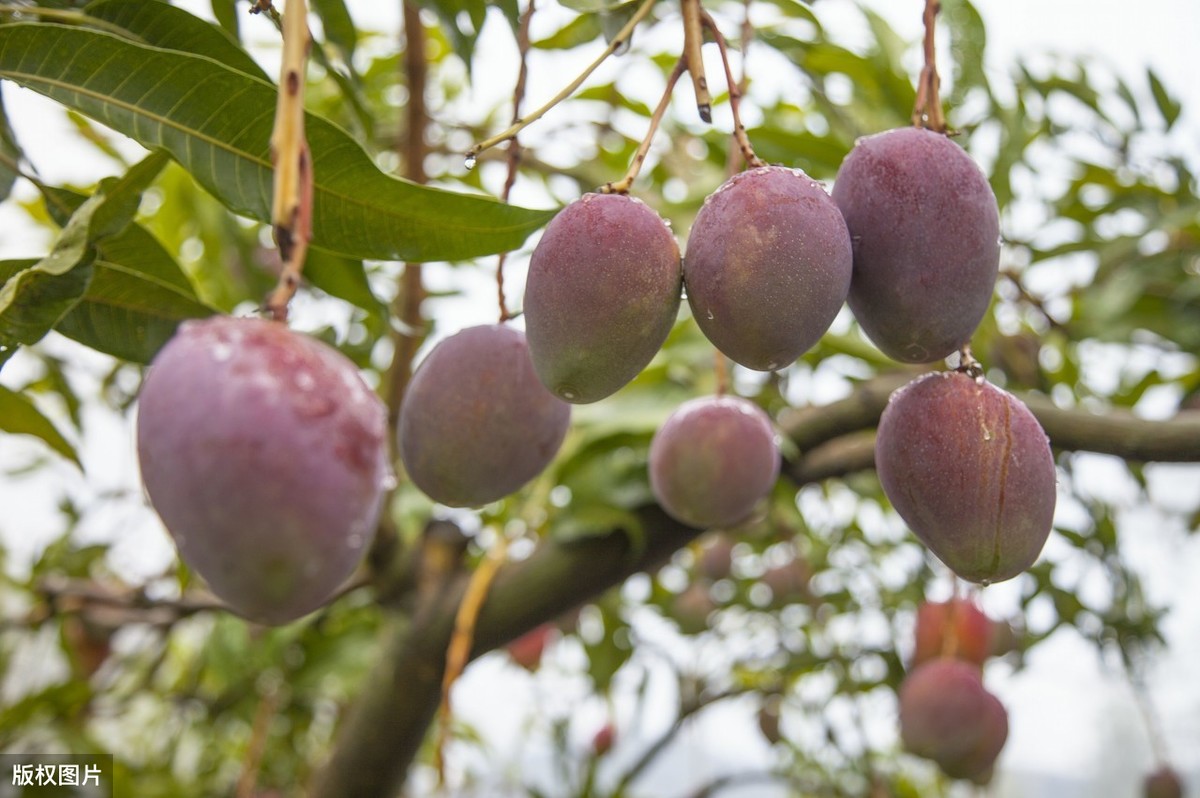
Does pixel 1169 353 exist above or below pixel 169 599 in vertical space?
above

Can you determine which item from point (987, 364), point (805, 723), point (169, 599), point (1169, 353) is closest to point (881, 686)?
point (805, 723)

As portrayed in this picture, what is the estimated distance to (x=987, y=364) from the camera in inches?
38.5

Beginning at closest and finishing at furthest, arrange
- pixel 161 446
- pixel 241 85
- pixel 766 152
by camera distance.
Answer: pixel 161 446 < pixel 241 85 < pixel 766 152

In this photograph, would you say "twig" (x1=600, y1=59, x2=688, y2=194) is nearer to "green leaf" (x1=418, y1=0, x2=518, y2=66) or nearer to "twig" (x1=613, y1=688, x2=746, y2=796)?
"green leaf" (x1=418, y1=0, x2=518, y2=66)

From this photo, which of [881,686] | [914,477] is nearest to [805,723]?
[881,686]

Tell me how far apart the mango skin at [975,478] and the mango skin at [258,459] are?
0.78 ft

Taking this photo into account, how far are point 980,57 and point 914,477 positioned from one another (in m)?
0.41

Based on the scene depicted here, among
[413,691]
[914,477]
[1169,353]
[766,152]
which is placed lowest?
[413,691]

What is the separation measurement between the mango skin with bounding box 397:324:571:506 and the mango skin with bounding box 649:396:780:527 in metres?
0.15

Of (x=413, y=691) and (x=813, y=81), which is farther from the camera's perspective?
(x=413, y=691)

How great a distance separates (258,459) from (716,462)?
1.29 feet

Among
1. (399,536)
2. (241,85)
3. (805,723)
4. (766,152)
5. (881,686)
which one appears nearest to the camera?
(241,85)

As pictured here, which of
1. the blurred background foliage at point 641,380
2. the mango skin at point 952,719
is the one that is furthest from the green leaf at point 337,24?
the mango skin at point 952,719

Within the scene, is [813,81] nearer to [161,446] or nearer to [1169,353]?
[161,446]
